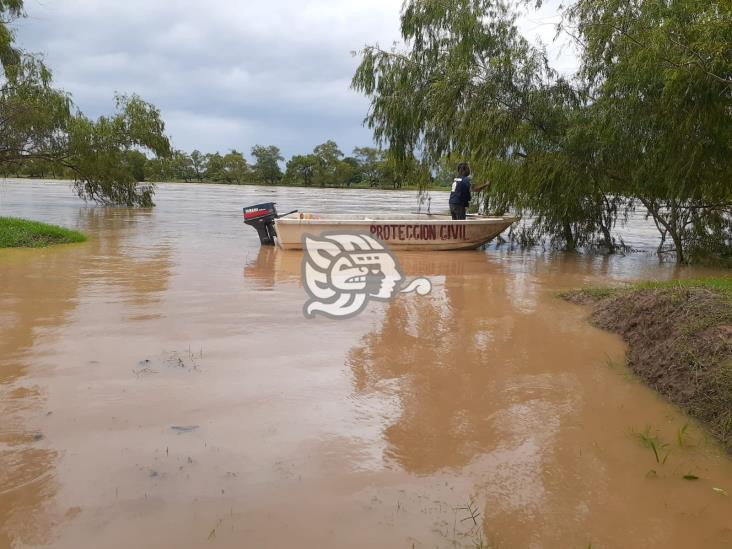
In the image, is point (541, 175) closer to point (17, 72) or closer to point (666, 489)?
point (666, 489)

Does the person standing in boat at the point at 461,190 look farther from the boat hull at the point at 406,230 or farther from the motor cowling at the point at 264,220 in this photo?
the motor cowling at the point at 264,220

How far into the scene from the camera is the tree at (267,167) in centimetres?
11488

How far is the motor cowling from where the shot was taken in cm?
1473

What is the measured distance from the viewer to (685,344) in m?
5.10

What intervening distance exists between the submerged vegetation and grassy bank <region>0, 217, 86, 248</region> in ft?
28.6

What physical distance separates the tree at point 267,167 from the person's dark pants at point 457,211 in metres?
103

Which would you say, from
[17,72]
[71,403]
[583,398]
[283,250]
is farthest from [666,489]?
[17,72]

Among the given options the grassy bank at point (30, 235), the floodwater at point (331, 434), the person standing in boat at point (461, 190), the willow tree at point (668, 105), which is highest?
the willow tree at point (668, 105)

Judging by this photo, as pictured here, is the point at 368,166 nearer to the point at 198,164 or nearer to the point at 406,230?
the point at 198,164

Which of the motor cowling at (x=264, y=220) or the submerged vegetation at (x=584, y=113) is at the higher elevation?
the submerged vegetation at (x=584, y=113)

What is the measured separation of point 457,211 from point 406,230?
59.7 inches

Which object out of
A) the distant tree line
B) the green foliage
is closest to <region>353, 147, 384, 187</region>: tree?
the distant tree line

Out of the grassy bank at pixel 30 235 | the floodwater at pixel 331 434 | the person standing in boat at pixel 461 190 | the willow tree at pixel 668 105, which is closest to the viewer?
the floodwater at pixel 331 434

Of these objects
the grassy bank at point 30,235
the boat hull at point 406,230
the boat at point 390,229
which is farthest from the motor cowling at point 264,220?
the grassy bank at point 30,235
